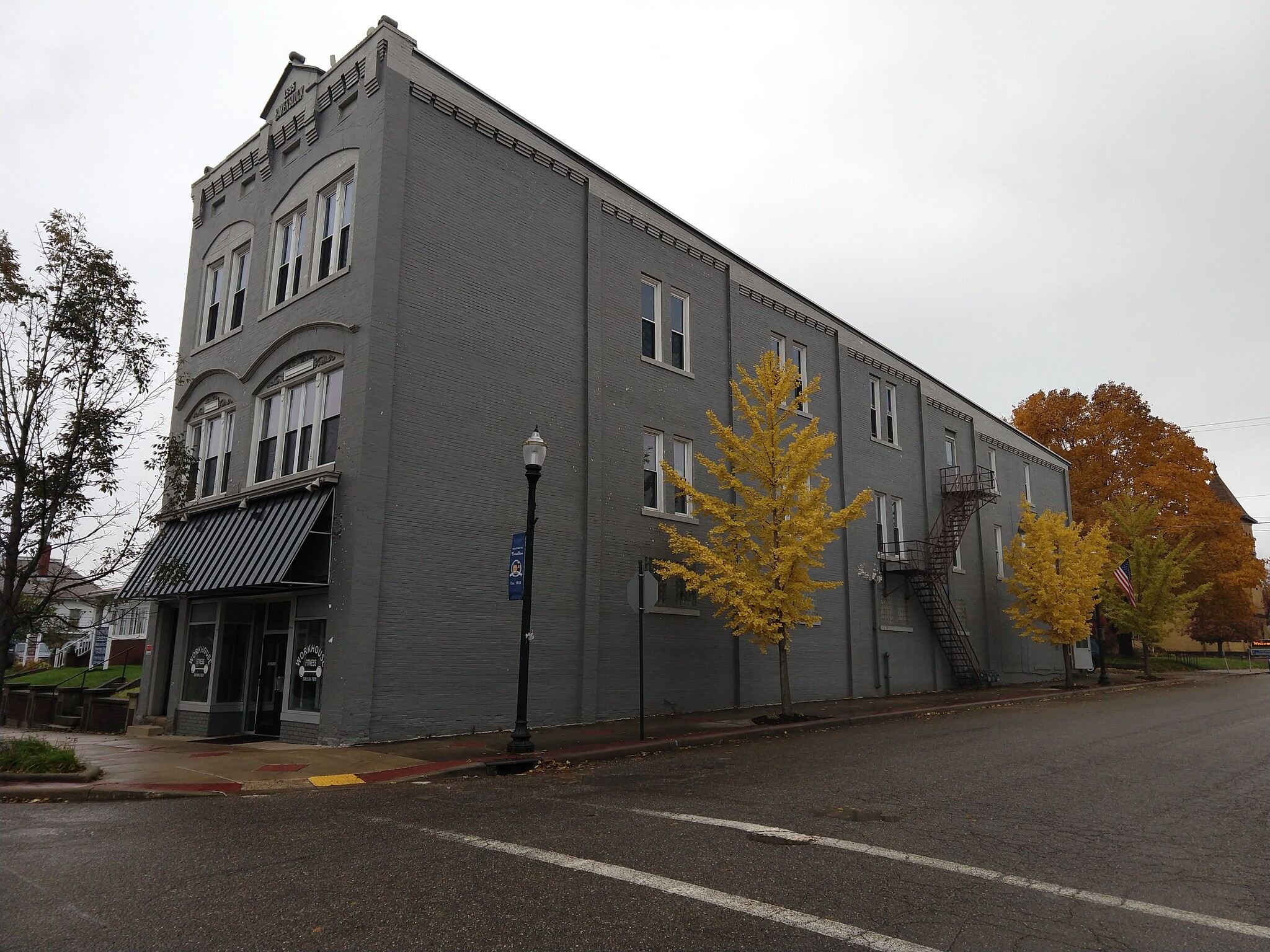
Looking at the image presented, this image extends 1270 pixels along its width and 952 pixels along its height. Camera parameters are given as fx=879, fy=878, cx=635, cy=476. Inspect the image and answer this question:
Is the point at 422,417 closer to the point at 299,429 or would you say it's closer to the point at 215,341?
the point at 299,429

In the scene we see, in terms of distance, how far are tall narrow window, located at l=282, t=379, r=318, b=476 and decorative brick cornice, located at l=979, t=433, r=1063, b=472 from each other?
27.7m

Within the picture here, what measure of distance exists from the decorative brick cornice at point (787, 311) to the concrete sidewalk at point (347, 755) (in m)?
11.3

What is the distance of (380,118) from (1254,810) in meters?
16.8

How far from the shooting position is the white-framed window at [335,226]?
17219mm

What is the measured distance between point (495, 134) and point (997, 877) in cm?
1652

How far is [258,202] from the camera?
20266 millimetres

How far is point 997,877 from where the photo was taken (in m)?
6.39

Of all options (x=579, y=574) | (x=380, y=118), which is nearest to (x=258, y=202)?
(x=380, y=118)

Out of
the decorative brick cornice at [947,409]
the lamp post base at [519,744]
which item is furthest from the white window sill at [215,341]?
the decorative brick cornice at [947,409]

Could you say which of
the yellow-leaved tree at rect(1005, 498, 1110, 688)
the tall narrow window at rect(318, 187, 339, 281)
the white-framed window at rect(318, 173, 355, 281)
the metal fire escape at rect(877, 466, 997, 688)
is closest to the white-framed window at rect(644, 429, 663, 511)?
the white-framed window at rect(318, 173, 355, 281)

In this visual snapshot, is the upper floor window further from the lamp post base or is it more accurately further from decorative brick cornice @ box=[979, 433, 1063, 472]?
the lamp post base

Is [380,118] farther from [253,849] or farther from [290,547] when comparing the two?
[253,849]

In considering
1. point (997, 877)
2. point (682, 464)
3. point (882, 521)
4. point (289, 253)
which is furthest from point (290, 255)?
point (882, 521)

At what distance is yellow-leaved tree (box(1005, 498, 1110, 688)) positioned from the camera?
30500 mm
